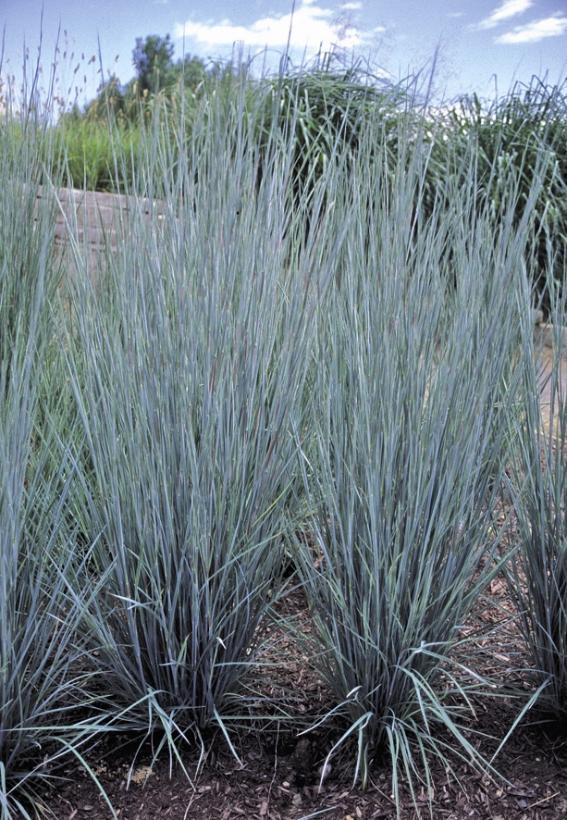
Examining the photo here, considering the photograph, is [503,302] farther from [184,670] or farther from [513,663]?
[184,670]

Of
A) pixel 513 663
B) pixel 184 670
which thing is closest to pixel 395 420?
pixel 184 670

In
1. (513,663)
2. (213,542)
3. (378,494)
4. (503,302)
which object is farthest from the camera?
(513,663)

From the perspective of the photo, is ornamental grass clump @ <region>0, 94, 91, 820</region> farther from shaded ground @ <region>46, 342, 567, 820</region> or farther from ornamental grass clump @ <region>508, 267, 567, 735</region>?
ornamental grass clump @ <region>508, 267, 567, 735</region>

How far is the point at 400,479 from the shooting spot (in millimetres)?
1541

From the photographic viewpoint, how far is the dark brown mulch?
1.51m

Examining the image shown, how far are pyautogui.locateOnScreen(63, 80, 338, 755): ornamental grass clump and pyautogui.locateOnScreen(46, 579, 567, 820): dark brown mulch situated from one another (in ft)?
0.31

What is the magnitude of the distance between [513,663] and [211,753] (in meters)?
0.72

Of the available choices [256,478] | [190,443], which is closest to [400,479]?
[256,478]

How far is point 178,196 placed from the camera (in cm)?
175

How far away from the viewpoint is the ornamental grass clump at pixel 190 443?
1.51 metres

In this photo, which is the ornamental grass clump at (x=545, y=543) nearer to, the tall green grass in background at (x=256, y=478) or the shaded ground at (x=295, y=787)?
the tall green grass in background at (x=256, y=478)

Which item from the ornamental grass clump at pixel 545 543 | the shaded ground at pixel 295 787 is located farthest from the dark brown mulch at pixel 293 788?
the ornamental grass clump at pixel 545 543

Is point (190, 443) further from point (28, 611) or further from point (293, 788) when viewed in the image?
point (293, 788)

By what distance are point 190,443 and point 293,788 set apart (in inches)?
28.2
